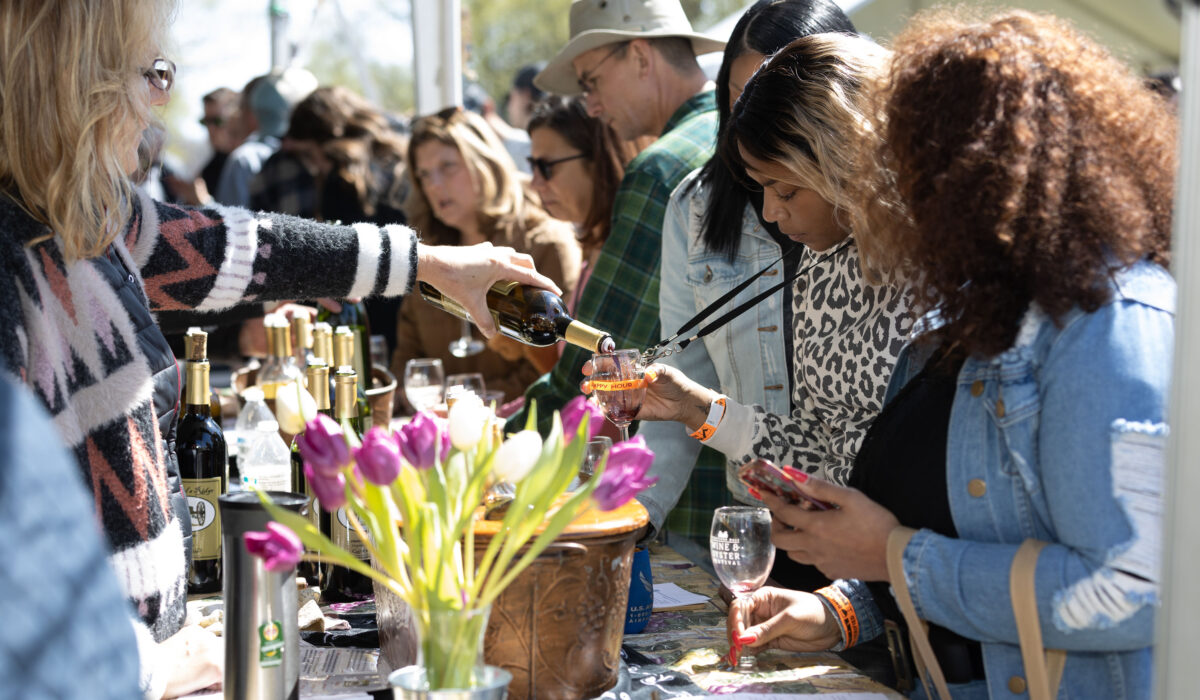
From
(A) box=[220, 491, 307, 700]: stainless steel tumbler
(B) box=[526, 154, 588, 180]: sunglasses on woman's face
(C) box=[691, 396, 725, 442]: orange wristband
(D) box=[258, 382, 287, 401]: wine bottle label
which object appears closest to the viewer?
(A) box=[220, 491, 307, 700]: stainless steel tumbler

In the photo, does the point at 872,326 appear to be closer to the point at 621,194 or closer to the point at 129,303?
the point at 621,194

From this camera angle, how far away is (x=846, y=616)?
1567mm

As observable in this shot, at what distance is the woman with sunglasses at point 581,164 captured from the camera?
13.1 ft

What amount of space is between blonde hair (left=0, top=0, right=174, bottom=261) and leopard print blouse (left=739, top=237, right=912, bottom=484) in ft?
4.06

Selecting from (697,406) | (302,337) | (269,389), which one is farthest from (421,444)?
(302,337)

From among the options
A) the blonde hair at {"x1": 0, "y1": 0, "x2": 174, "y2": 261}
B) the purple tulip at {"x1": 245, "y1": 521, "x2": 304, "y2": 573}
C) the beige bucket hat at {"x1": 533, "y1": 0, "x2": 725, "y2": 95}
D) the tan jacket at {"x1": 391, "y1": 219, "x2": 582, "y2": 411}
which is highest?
the beige bucket hat at {"x1": 533, "y1": 0, "x2": 725, "y2": 95}

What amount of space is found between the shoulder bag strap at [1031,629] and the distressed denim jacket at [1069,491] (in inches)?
0.5

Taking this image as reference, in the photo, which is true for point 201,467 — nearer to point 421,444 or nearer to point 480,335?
point 421,444

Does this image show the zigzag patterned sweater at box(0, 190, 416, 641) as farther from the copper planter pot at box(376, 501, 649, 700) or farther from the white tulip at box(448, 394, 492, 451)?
the white tulip at box(448, 394, 492, 451)

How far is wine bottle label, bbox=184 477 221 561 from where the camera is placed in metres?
1.80

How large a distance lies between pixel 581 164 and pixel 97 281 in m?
2.85

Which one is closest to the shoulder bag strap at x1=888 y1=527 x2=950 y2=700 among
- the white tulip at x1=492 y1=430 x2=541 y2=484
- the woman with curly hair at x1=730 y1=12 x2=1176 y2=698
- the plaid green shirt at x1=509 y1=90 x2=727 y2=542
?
the woman with curly hair at x1=730 y1=12 x2=1176 y2=698

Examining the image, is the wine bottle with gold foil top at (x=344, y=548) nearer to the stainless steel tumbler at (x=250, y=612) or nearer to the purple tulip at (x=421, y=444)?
the stainless steel tumbler at (x=250, y=612)

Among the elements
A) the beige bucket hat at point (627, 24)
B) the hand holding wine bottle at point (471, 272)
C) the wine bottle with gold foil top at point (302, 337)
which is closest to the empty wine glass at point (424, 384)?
the wine bottle with gold foil top at point (302, 337)
